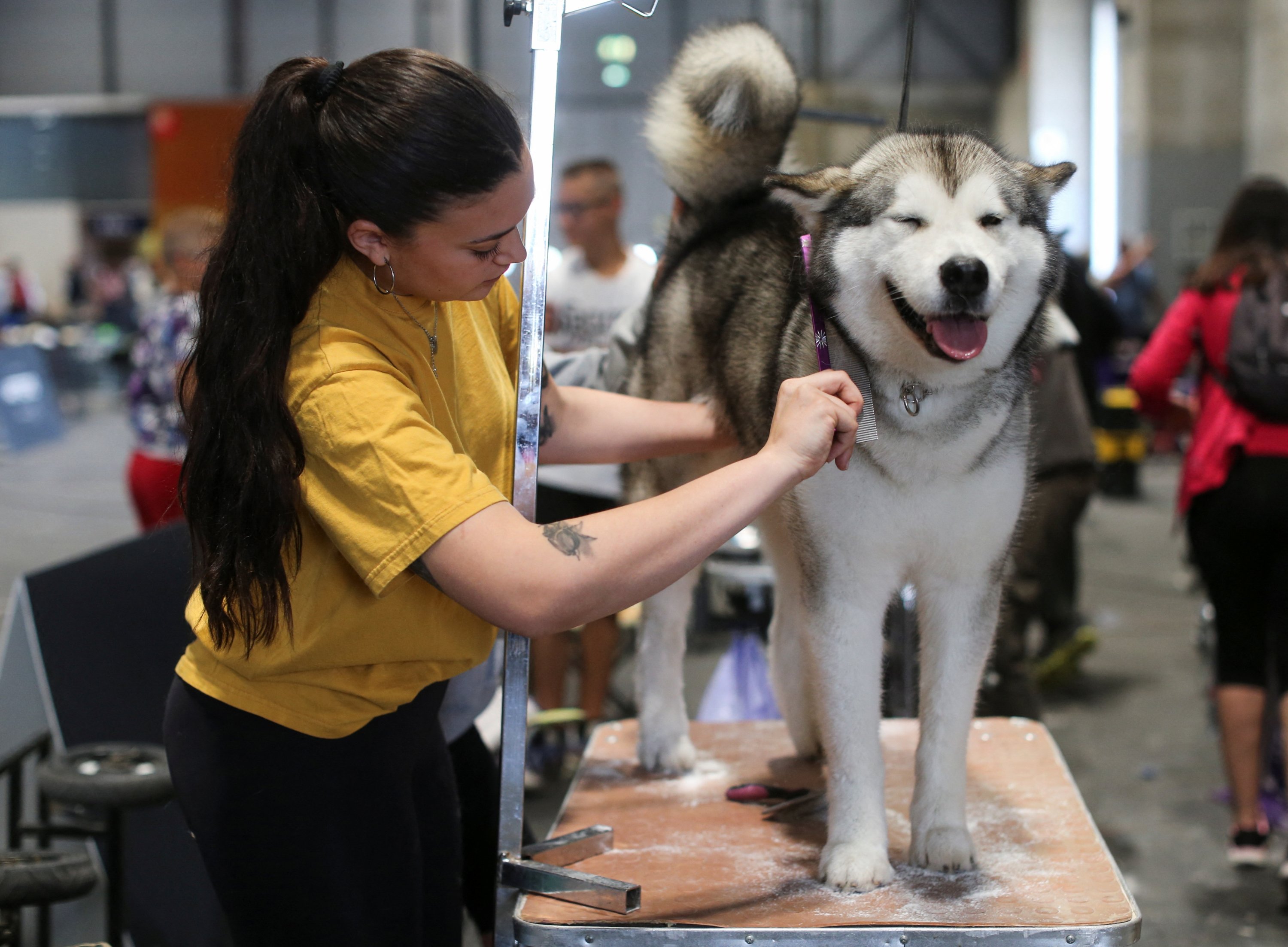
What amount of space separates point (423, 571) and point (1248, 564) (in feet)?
9.26

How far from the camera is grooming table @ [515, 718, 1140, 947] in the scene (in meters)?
1.55

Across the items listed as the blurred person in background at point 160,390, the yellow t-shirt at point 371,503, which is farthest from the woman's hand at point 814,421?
the blurred person in background at point 160,390

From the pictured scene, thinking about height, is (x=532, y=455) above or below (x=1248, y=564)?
above

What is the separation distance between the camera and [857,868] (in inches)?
65.1

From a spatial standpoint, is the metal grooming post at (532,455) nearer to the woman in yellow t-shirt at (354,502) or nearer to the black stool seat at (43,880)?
the woman in yellow t-shirt at (354,502)

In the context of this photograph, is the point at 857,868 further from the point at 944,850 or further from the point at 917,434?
the point at 917,434

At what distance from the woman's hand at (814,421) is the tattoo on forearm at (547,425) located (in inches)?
17.6

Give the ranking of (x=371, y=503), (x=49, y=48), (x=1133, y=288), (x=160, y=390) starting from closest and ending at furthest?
(x=371, y=503), (x=160, y=390), (x=1133, y=288), (x=49, y=48)

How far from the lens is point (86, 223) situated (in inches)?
782

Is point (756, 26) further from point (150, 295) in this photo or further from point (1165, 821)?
point (150, 295)

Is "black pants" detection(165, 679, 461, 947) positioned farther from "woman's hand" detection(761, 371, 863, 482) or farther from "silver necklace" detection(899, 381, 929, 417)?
"silver necklace" detection(899, 381, 929, 417)

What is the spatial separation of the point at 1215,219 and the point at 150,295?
1382 centimetres

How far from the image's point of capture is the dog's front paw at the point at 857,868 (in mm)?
1652

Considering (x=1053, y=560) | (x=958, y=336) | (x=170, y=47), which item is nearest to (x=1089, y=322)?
(x=1053, y=560)
